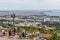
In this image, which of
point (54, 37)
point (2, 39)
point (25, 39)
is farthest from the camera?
point (25, 39)

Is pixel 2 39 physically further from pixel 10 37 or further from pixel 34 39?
pixel 34 39

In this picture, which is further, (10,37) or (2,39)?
(10,37)

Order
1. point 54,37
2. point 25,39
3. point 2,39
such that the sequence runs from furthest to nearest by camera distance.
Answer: point 25,39 → point 2,39 → point 54,37

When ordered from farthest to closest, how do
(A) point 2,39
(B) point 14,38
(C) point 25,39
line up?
(C) point 25,39
(B) point 14,38
(A) point 2,39

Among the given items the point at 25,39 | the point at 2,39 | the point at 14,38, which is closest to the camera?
the point at 2,39

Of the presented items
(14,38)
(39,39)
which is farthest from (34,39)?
(14,38)

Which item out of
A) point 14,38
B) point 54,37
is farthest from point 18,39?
point 54,37

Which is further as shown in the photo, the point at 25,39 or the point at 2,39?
the point at 25,39

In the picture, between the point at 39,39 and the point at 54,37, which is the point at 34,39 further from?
the point at 54,37

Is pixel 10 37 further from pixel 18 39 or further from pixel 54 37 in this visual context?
pixel 54 37
